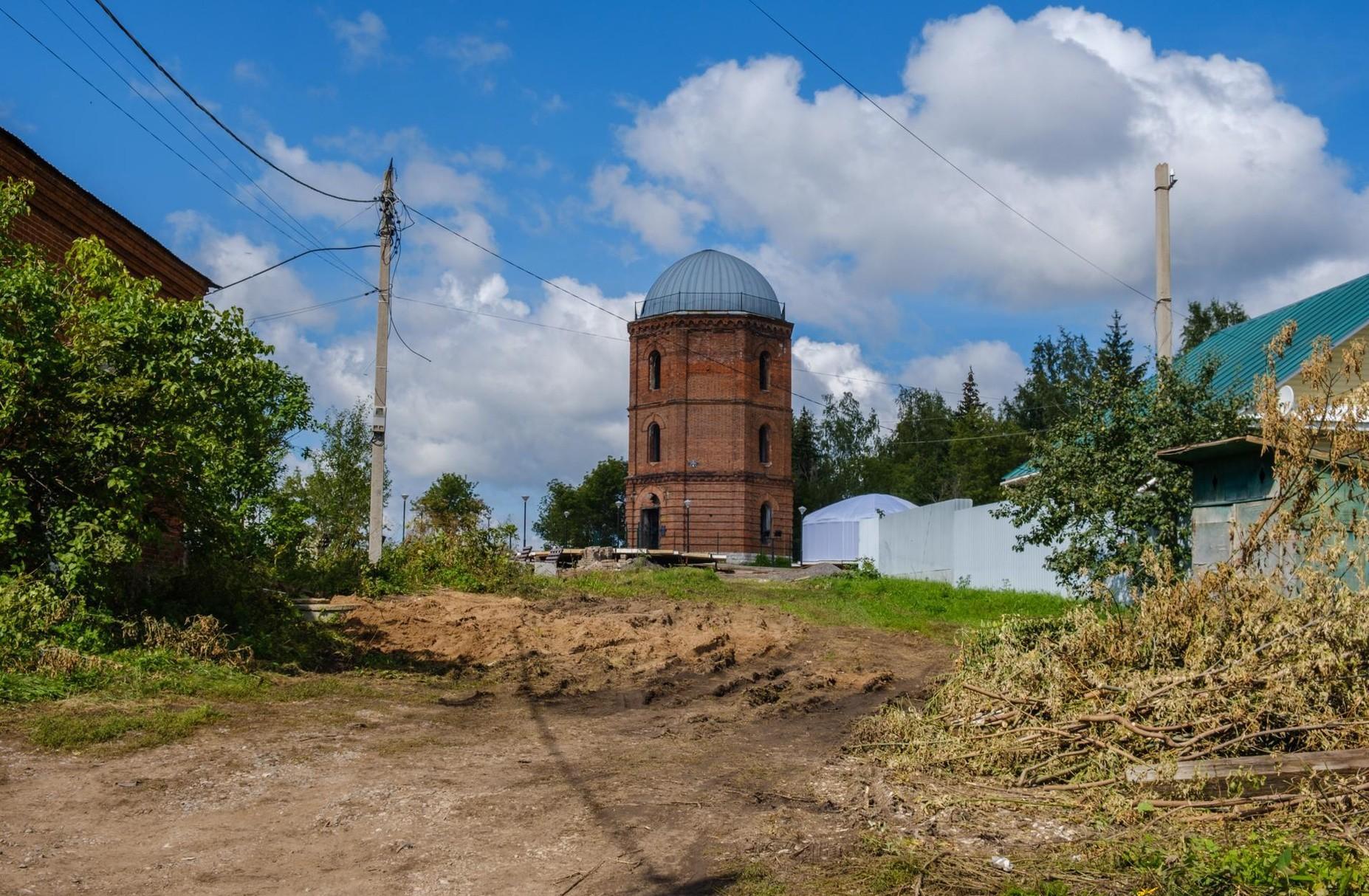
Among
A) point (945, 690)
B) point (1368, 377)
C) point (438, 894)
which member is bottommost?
point (438, 894)

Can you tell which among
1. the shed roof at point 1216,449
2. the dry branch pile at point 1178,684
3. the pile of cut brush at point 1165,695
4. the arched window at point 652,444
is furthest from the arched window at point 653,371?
the pile of cut brush at point 1165,695

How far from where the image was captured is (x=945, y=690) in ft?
28.7

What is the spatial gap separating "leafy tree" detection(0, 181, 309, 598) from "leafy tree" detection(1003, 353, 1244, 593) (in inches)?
407

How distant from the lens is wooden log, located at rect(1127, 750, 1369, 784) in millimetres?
6570

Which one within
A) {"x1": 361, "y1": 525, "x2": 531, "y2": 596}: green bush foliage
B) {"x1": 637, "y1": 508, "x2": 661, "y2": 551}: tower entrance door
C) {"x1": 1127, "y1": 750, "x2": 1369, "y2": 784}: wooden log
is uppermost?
{"x1": 637, "y1": 508, "x2": 661, "y2": 551}: tower entrance door

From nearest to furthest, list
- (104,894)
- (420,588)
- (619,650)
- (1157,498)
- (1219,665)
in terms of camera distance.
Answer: (104,894), (1219,665), (619,650), (1157,498), (420,588)

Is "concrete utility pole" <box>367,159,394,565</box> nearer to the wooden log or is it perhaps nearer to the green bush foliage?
the green bush foliage

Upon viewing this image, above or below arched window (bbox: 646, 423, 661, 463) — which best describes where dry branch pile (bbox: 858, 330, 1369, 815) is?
below

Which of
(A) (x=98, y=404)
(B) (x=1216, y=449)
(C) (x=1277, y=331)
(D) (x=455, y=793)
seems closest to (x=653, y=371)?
(C) (x=1277, y=331)

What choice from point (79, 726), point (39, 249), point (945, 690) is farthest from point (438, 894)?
point (39, 249)

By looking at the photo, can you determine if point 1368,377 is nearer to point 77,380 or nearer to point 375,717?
point 375,717

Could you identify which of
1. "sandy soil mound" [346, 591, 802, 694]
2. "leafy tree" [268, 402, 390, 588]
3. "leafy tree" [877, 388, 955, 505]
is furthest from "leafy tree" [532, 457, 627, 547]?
"sandy soil mound" [346, 591, 802, 694]

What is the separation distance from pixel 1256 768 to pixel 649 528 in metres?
42.0

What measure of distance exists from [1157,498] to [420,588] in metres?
12.3
